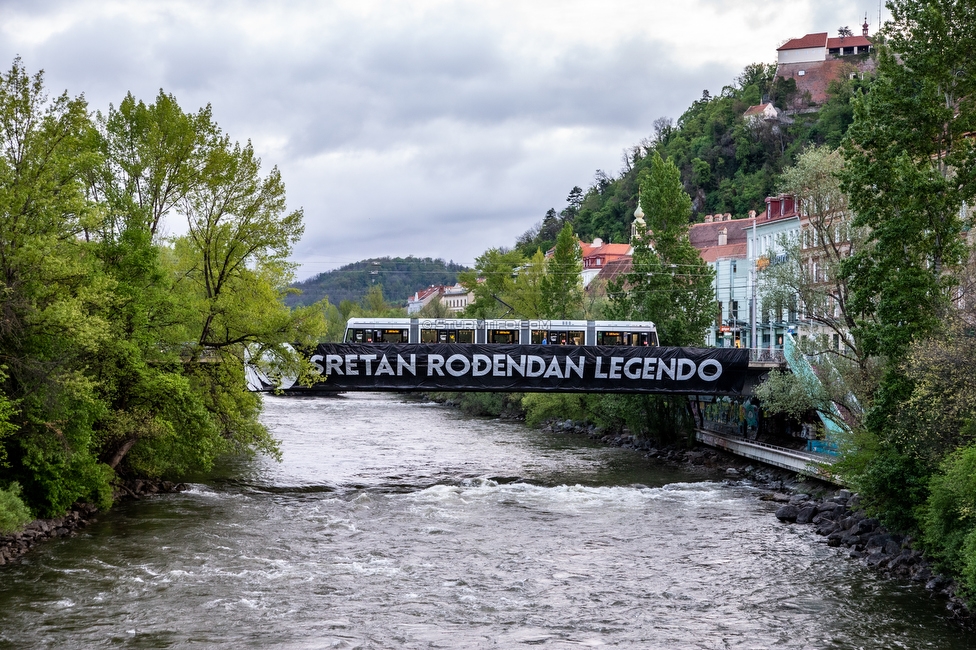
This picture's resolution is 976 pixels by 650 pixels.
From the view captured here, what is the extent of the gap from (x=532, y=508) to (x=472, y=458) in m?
14.5

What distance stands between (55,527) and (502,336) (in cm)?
3337

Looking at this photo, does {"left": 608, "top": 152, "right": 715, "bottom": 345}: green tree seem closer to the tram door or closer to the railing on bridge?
the railing on bridge

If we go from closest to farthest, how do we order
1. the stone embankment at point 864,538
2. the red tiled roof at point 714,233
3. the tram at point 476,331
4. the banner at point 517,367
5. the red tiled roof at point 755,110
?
the stone embankment at point 864,538
the banner at point 517,367
the tram at point 476,331
the red tiled roof at point 714,233
the red tiled roof at point 755,110

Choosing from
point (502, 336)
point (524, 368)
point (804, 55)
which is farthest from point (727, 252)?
point (804, 55)

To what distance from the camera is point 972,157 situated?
2980 centimetres

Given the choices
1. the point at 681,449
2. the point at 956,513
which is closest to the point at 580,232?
the point at 681,449

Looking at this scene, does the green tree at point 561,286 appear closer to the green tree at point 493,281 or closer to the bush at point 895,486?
the green tree at point 493,281

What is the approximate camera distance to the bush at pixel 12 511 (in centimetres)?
2541

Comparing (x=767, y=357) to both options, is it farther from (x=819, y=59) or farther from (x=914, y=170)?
(x=819, y=59)

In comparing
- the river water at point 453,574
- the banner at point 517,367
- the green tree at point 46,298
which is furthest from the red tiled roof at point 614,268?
the green tree at point 46,298

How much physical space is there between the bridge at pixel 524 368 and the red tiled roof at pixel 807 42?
439 ft

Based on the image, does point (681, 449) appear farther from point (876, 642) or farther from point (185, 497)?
point (876, 642)

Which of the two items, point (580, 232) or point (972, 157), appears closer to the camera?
point (972, 157)

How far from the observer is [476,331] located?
5928 centimetres
